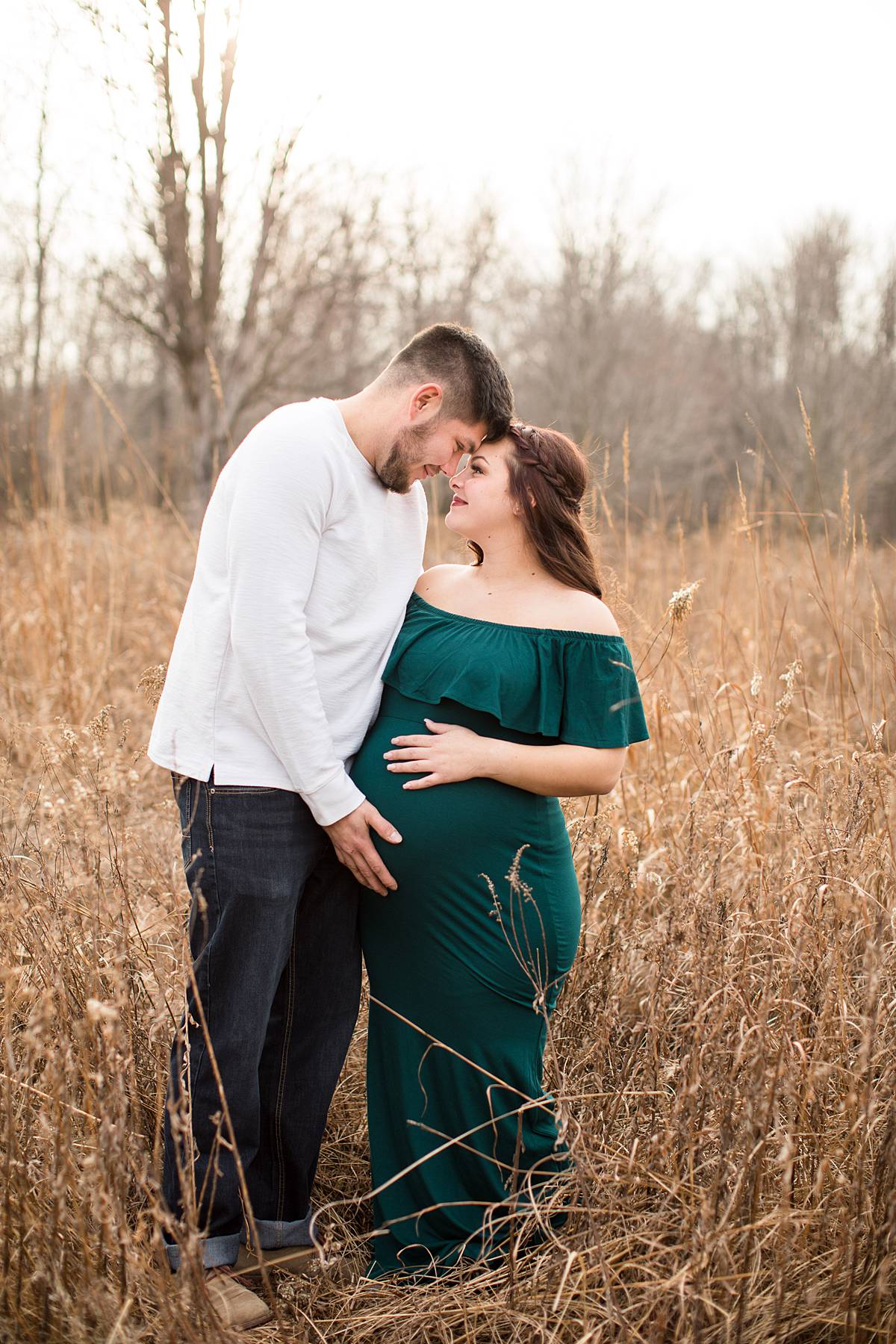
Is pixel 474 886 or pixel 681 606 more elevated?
pixel 681 606

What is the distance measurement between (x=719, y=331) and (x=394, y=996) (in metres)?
19.6

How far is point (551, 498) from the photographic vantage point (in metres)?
2.44

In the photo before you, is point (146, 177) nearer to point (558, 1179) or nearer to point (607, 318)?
point (558, 1179)

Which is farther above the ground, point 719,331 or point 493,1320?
point 719,331

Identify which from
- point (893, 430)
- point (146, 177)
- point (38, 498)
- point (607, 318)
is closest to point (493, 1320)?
point (38, 498)

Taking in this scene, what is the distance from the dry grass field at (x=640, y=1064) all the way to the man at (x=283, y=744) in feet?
0.46

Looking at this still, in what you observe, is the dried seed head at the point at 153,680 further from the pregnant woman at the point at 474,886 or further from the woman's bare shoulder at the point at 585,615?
the woman's bare shoulder at the point at 585,615

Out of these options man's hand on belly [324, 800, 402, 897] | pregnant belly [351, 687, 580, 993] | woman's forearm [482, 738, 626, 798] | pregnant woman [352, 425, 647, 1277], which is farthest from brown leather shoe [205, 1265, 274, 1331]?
woman's forearm [482, 738, 626, 798]

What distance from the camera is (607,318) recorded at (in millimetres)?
14555

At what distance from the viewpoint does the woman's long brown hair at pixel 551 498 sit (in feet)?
8.02

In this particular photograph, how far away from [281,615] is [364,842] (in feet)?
1.80

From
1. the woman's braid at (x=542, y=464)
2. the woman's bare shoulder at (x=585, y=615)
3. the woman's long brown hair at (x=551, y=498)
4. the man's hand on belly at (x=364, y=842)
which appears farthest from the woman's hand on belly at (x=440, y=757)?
the woman's braid at (x=542, y=464)

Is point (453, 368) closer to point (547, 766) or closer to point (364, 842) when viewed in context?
point (547, 766)

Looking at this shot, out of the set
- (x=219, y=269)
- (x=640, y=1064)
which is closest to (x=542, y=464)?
(x=640, y=1064)
